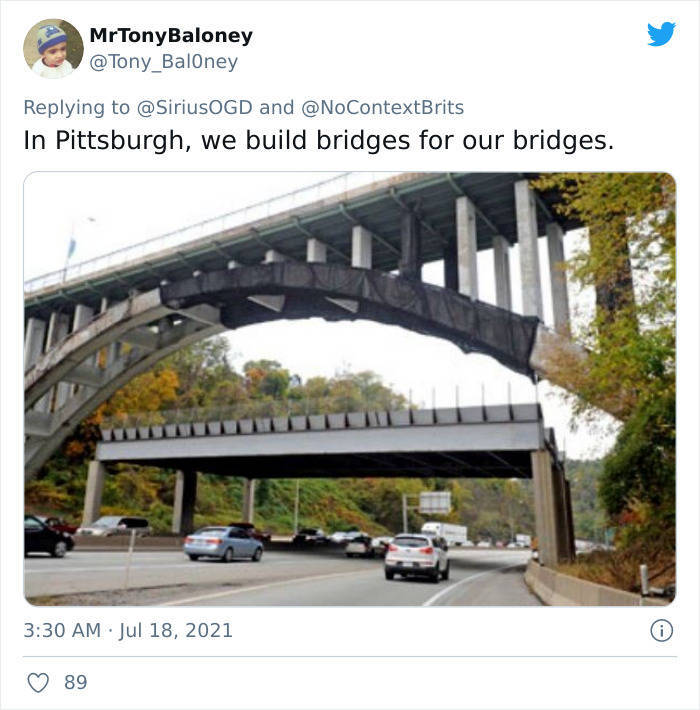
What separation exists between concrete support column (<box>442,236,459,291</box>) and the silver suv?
31.6ft

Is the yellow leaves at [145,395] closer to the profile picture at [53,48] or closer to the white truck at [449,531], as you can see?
the white truck at [449,531]

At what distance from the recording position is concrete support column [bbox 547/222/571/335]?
16.2 m

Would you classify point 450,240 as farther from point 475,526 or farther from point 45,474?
point 475,526

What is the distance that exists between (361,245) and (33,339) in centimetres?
2490

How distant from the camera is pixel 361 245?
78.8ft

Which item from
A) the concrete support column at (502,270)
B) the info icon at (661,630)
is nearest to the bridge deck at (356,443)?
the concrete support column at (502,270)

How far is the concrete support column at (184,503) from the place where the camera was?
40375mm

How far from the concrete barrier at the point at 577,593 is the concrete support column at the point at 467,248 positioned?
8.87 meters

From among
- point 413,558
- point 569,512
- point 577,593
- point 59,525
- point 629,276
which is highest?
point 629,276

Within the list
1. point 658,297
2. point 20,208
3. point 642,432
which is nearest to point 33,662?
point 20,208

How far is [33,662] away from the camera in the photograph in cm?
392

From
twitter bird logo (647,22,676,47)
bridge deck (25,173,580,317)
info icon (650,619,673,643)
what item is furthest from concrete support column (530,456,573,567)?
twitter bird logo (647,22,676,47)

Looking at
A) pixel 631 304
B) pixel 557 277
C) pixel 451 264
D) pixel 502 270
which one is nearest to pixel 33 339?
pixel 451 264

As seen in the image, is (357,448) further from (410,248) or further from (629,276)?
(629,276)
